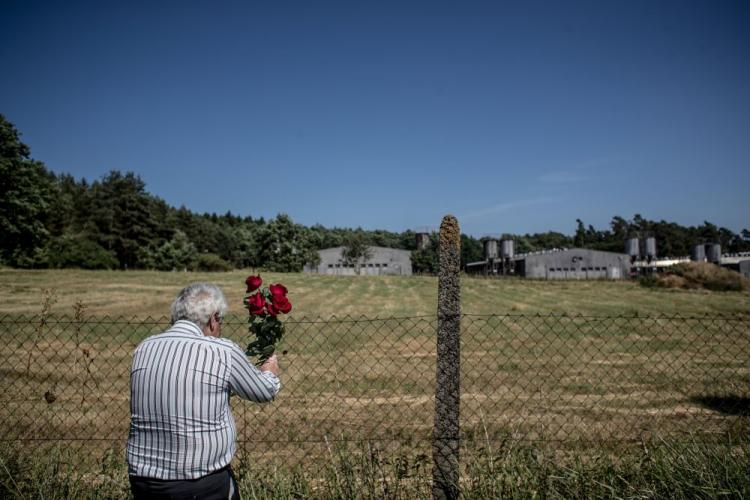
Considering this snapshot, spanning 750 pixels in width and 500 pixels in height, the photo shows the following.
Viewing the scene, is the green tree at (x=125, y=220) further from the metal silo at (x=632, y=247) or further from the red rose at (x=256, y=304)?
the red rose at (x=256, y=304)

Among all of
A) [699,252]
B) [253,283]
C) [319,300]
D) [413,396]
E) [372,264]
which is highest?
[699,252]

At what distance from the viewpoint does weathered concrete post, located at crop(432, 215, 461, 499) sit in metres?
3.43

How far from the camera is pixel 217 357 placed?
2.54 metres

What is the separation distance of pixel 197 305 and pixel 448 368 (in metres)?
1.77

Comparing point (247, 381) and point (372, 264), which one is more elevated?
point (372, 264)

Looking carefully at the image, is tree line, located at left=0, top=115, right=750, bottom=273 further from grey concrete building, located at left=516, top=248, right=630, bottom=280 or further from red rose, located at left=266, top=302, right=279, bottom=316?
red rose, located at left=266, top=302, right=279, bottom=316

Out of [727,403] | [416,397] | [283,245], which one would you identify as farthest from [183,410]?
[283,245]

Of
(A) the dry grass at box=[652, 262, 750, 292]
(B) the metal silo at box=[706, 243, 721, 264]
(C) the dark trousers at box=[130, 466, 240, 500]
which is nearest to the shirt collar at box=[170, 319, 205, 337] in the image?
(C) the dark trousers at box=[130, 466, 240, 500]

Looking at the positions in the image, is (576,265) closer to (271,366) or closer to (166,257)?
(166,257)

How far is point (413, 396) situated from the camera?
8.52m

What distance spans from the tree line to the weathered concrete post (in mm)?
40353

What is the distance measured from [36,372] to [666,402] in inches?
451

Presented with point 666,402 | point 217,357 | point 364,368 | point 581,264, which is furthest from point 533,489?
point 581,264

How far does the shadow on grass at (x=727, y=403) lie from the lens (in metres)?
7.59
